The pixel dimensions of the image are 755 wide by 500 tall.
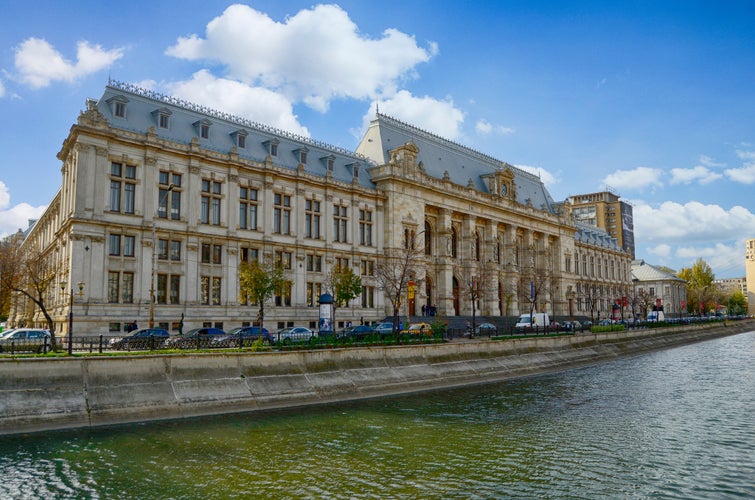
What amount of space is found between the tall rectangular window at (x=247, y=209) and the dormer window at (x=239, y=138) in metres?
5.13

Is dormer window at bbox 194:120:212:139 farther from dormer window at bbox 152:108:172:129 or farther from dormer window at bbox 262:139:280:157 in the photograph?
dormer window at bbox 262:139:280:157

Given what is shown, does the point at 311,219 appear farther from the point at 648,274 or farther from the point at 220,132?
the point at 648,274

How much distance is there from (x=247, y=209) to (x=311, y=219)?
28.0 feet

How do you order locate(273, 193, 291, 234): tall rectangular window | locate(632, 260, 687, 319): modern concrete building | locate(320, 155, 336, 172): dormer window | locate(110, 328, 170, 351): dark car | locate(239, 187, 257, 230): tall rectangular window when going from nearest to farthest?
locate(110, 328, 170, 351): dark car
locate(239, 187, 257, 230): tall rectangular window
locate(273, 193, 291, 234): tall rectangular window
locate(320, 155, 336, 172): dormer window
locate(632, 260, 687, 319): modern concrete building

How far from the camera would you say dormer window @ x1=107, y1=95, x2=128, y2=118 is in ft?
172

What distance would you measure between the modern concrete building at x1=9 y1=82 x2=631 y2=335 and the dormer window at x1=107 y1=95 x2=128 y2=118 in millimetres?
109

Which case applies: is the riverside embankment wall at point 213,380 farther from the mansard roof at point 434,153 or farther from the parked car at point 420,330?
the mansard roof at point 434,153

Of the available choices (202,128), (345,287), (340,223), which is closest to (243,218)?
(202,128)

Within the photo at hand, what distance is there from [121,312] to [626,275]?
416 ft

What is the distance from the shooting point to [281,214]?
207 feet

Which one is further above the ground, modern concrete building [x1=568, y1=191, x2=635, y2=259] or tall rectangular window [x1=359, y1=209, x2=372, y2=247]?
modern concrete building [x1=568, y1=191, x2=635, y2=259]

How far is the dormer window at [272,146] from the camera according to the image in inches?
2557

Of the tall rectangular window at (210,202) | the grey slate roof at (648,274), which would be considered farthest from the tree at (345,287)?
the grey slate roof at (648,274)

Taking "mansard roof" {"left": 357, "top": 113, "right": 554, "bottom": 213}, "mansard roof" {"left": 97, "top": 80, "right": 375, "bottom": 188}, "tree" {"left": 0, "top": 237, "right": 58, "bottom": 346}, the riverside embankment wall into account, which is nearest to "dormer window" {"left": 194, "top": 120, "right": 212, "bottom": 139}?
"mansard roof" {"left": 97, "top": 80, "right": 375, "bottom": 188}
